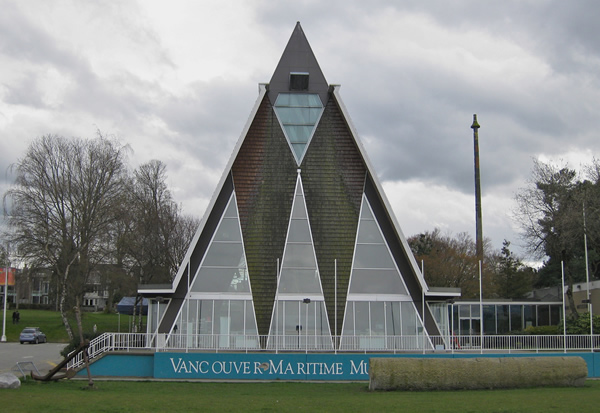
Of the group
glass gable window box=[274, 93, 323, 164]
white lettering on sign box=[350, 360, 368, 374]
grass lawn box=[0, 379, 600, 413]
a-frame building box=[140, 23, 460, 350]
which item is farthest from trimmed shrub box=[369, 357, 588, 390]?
glass gable window box=[274, 93, 323, 164]

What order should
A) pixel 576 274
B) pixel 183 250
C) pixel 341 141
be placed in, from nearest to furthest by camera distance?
1. pixel 341 141
2. pixel 576 274
3. pixel 183 250

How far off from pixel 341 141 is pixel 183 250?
115 feet

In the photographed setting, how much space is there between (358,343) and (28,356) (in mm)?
19701

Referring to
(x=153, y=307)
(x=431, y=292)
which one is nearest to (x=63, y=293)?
(x=153, y=307)

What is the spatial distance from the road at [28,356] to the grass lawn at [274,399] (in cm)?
802

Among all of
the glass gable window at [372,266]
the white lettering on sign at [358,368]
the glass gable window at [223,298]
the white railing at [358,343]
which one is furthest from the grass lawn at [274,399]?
the glass gable window at [372,266]

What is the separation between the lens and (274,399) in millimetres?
17797

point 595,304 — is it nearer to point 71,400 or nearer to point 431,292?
point 431,292

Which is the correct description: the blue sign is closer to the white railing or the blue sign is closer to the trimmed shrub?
the white railing

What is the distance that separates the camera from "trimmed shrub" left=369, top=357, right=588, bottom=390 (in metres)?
20.0

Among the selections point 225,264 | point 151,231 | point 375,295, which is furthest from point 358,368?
point 151,231

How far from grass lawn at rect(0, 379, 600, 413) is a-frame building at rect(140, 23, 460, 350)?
6805 mm

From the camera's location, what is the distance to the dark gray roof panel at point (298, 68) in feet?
107

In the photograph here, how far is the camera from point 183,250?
2511 inches
